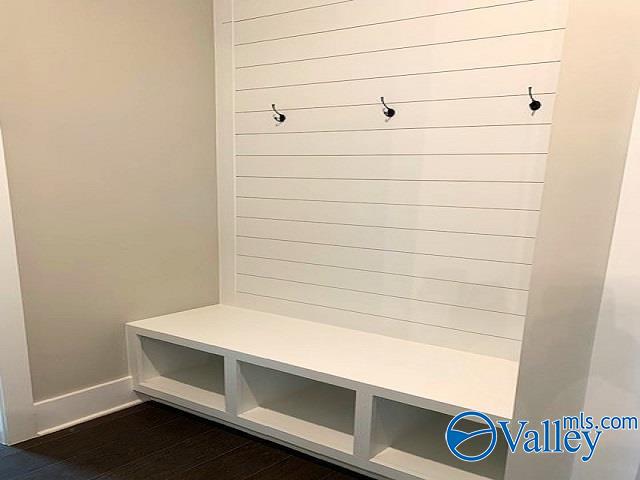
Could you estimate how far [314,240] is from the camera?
2.10 metres

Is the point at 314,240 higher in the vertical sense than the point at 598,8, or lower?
lower

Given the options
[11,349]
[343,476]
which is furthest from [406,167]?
[11,349]

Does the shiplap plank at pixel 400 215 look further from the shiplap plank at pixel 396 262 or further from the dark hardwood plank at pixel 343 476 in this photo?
the dark hardwood plank at pixel 343 476

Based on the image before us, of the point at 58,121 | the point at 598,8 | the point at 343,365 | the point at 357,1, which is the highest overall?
the point at 357,1

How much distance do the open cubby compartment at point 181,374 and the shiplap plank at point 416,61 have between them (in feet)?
4.43

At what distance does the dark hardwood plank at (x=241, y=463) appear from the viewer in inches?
62.4

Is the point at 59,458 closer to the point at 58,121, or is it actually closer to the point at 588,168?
the point at 58,121

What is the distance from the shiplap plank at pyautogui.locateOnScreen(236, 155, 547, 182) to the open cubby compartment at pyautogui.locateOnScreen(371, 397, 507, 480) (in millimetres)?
879

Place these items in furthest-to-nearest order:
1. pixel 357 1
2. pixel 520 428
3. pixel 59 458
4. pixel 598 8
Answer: pixel 357 1 < pixel 59 458 < pixel 520 428 < pixel 598 8

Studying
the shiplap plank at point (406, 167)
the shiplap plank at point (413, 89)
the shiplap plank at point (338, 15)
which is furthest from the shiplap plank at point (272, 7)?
the shiplap plank at point (406, 167)

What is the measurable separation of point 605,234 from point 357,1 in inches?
53.0

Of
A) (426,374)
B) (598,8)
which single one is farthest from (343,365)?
(598,8)

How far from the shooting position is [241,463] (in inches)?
65.5

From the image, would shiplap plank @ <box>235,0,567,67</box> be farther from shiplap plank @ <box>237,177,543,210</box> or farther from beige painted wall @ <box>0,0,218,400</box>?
shiplap plank @ <box>237,177,543,210</box>
